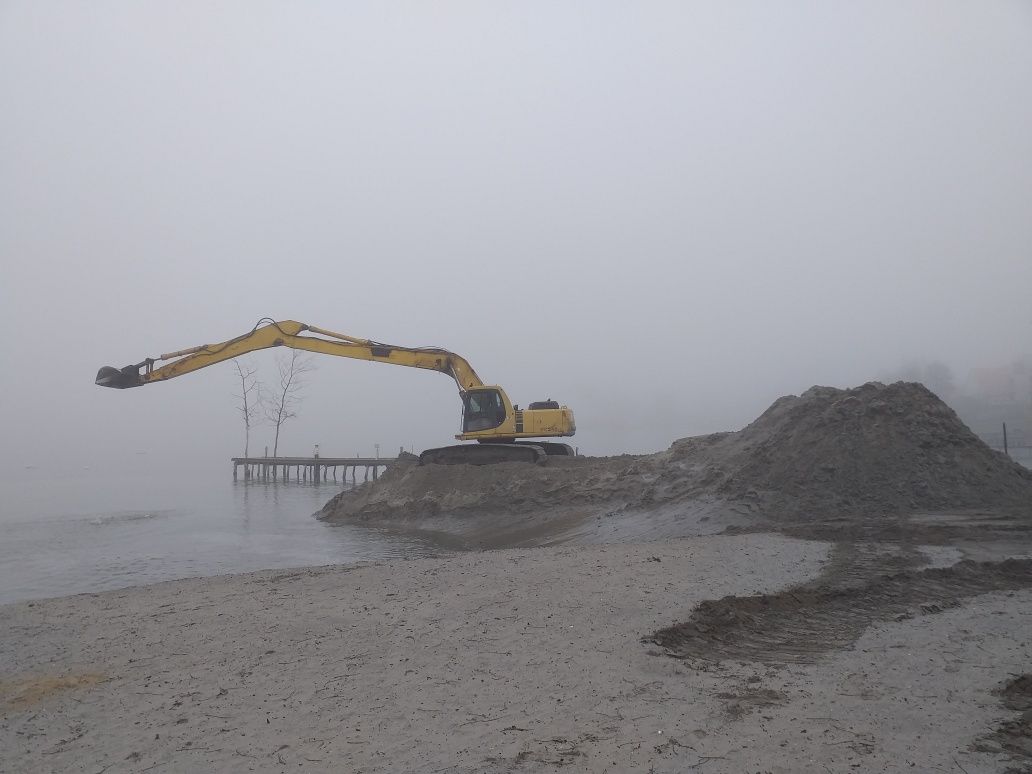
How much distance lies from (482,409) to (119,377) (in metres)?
9.34

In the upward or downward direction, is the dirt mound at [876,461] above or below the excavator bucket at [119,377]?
below

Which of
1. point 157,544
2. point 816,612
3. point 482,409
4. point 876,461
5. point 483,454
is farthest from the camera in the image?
point 482,409

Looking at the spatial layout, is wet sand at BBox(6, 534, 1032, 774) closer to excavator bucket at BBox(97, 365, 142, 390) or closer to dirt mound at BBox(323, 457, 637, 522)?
dirt mound at BBox(323, 457, 637, 522)

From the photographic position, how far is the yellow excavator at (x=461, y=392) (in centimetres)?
1842

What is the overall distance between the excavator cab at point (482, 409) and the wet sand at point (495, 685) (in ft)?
38.6

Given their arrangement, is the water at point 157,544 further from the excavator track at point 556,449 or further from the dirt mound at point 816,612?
the dirt mound at point 816,612

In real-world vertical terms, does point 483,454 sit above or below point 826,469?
above

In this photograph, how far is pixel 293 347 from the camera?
1950cm

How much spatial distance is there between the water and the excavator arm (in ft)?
13.2

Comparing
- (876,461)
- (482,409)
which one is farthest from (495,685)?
(482,409)

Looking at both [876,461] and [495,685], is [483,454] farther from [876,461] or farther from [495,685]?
[495,685]

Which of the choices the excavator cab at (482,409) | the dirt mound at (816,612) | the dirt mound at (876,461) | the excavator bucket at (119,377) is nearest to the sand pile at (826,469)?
the dirt mound at (876,461)

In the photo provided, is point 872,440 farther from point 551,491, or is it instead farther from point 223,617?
point 223,617

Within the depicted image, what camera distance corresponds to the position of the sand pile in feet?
37.9
